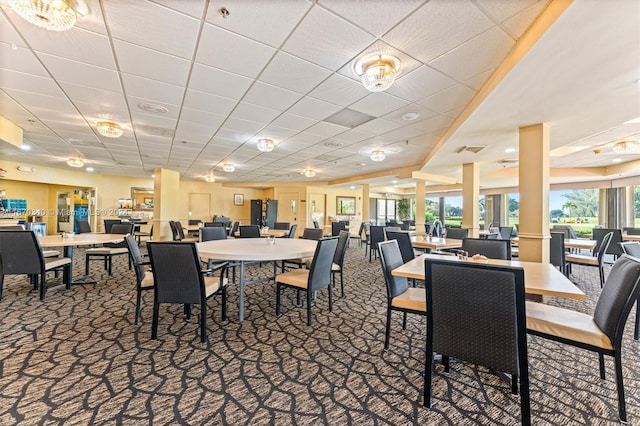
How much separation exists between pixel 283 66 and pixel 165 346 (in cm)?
272

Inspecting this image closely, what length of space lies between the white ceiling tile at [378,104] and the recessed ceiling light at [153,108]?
2.55 metres

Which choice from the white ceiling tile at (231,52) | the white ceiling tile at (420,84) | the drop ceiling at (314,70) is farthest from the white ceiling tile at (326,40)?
the white ceiling tile at (420,84)

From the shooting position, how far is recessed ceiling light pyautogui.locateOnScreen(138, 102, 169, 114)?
11.5 feet

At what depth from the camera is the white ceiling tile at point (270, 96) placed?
297cm

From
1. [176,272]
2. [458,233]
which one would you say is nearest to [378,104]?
[176,272]

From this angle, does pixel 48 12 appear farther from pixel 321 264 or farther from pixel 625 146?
pixel 625 146

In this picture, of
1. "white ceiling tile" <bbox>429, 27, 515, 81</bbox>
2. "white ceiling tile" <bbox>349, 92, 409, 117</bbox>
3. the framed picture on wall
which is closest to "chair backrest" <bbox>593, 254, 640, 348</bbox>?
"white ceiling tile" <bbox>429, 27, 515, 81</bbox>

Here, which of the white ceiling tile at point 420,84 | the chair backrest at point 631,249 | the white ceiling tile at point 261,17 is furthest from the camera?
the chair backrest at point 631,249

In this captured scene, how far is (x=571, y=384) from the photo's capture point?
1845mm

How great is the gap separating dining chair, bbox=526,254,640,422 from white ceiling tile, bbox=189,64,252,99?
328 centimetres

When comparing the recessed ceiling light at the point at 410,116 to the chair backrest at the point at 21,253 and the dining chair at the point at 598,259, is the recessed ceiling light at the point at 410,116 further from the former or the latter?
the chair backrest at the point at 21,253

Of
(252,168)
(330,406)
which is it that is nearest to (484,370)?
(330,406)

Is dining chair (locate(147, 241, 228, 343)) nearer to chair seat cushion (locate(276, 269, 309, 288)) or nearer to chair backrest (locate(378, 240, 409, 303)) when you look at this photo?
chair seat cushion (locate(276, 269, 309, 288))

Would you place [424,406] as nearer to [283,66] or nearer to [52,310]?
[283,66]
